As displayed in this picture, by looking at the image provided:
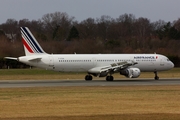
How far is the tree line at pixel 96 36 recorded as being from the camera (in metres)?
93.4

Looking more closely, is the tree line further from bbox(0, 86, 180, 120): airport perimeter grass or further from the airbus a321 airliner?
bbox(0, 86, 180, 120): airport perimeter grass

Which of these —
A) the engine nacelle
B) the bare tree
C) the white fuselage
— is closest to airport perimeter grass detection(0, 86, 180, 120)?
the engine nacelle

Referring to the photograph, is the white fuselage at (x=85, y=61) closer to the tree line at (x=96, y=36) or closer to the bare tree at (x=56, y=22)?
the tree line at (x=96, y=36)

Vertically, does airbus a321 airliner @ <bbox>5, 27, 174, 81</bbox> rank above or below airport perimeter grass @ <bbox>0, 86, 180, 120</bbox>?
above

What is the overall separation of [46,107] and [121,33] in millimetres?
123642

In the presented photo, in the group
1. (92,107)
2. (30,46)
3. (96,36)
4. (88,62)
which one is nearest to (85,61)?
(88,62)

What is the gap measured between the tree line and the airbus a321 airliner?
109ft

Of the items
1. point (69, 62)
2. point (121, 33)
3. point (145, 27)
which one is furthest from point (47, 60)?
point (145, 27)

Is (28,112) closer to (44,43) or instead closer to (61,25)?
(44,43)

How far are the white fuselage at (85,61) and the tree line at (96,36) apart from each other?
32387 millimetres

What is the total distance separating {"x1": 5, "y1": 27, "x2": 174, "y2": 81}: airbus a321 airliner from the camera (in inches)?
1951

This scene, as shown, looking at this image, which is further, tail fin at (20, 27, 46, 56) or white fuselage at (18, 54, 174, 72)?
tail fin at (20, 27, 46, 56)

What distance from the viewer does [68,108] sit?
895 inches

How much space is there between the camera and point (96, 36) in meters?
140
